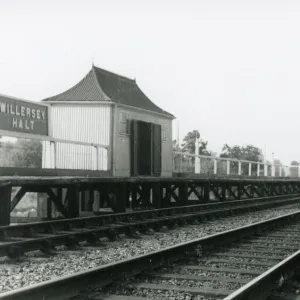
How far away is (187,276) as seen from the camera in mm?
5926

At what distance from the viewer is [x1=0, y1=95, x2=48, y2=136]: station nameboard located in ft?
42.9

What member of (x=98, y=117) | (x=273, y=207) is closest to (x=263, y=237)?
(x=273, y=207)

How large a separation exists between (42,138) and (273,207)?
9.69 meters

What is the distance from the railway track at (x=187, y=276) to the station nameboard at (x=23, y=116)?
6.83 metres

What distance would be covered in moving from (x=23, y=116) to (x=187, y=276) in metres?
9.05

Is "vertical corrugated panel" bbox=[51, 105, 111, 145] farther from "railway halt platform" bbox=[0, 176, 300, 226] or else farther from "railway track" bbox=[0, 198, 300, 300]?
"railway track" bbox=[0, 198, 300, 300]

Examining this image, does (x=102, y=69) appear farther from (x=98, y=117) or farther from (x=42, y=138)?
(x=42, y=138)

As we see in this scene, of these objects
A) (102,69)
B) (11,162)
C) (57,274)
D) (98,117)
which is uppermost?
(102,69)

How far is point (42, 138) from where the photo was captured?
46.9 feet

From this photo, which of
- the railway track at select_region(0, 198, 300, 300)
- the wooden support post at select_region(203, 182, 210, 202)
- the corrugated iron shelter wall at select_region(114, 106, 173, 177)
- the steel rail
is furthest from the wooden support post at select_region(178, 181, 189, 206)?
the steel rail

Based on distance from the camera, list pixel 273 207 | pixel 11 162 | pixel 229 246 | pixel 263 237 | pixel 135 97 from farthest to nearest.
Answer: pixel 135 97, pixel 273 207, pixel 11 162, pixel 263 237, pixel 229 246

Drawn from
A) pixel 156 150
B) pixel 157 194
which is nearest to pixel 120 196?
pixel 157 194

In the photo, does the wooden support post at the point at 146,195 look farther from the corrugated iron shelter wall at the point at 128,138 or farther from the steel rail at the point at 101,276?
the steel rail at the point at 101,276

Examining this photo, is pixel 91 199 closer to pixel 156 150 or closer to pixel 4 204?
pixel 4 204
